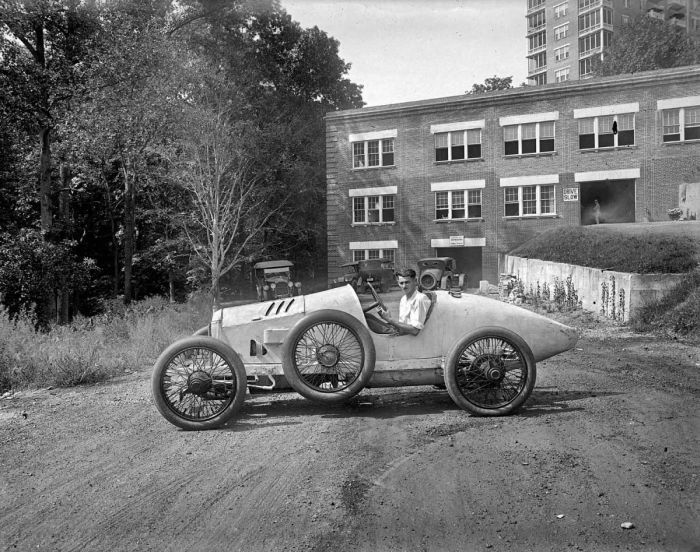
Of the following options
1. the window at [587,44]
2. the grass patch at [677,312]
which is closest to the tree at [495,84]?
the window at [587,44]

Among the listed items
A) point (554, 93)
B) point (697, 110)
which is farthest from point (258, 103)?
point (697, 110)

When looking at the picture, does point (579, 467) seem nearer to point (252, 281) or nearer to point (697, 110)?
point (697, 110)

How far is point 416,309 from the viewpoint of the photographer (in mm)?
6855

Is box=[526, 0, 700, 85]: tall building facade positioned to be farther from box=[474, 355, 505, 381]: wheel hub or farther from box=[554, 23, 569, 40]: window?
box=[474, 355, 505, 381]: wheel hub

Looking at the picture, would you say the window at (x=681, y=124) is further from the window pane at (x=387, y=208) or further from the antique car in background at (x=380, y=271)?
the antique car in background at (x=380, y=271)

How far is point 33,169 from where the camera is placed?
1102 inches

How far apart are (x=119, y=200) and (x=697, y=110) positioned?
28.8m

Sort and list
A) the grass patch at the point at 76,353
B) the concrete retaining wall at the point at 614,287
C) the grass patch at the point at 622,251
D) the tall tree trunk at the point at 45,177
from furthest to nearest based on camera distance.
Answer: the tall tree trunk at the point at 45,177
the grass patch at the point at 622,251
the concrete retaining wall at the point at 614,287
the grass patch at the point at 76,353

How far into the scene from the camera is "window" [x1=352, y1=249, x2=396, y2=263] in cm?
3700

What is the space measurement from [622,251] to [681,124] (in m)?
16.9

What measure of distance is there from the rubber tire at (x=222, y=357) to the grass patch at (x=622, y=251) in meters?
11.0

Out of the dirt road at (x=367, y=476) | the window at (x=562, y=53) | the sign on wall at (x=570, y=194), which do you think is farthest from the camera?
the window at (x=562, y=53)

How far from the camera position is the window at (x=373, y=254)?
37000 mm

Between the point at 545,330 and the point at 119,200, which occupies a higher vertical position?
the point at 119,200
